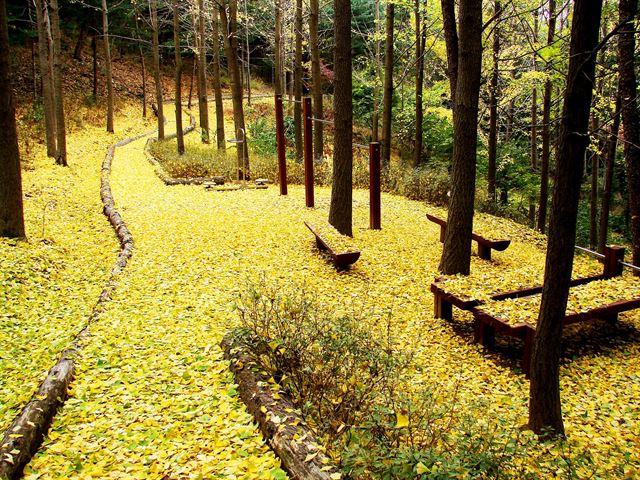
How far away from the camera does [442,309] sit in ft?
23.0

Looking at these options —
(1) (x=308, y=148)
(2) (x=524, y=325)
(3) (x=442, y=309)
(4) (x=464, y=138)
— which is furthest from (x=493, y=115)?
(2) (x=524, y=325)

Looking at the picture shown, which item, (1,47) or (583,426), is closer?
(583,426)

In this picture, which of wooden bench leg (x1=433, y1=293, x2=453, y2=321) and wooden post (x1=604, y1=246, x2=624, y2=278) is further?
wooden post (x1=604, y1=246, x2=624, y2=278)

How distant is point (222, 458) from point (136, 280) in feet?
14.4

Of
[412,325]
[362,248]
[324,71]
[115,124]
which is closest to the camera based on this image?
[412,325]

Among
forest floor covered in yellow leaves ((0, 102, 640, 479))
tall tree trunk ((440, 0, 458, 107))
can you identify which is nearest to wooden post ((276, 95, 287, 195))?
forest floor covered in yellow leaves ((0, 102, 640, 479))

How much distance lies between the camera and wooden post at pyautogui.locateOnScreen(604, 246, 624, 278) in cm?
746

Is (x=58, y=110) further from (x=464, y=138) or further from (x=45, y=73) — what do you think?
(x=464, y=138)

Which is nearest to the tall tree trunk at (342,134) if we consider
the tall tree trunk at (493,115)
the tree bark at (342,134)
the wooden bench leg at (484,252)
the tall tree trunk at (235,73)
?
the tree bark at (342,134)

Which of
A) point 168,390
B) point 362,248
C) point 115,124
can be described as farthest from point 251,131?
point 168,390

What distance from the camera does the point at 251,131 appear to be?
25375 mm

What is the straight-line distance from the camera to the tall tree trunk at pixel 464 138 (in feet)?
23.7

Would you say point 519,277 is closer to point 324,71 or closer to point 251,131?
point 251,131

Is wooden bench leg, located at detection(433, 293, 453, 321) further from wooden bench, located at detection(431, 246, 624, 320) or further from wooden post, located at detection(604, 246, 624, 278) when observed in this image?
wooden post, located at detection(604, 246, 624, 278)
